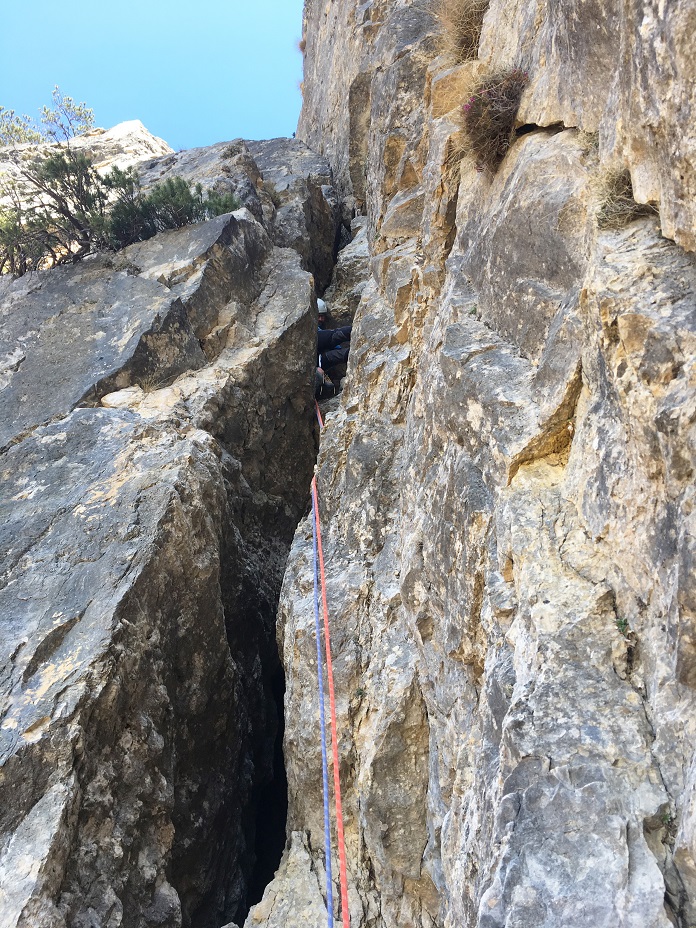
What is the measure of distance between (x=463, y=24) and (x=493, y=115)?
3.34 m

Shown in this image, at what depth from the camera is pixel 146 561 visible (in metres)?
7.31

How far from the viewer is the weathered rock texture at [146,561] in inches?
237

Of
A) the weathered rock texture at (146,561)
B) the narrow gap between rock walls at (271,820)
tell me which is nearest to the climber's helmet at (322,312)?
the weathered rock texture at (146,561)

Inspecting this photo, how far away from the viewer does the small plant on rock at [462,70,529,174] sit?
5.88m

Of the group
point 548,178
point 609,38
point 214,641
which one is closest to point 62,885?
point 214,641

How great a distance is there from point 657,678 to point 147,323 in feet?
29.2

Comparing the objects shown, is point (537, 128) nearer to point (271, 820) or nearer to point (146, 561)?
point (146, 561)

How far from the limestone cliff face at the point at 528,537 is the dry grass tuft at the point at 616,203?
0.22ft

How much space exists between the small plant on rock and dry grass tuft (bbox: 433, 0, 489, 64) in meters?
2.88

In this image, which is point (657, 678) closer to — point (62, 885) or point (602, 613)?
point (602, 613)

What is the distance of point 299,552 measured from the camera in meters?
8.60

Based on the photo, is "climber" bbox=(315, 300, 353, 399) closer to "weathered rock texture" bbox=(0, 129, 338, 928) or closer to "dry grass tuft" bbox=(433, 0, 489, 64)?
"weathered rock texture" bbox=(0, 129, 338, 928)

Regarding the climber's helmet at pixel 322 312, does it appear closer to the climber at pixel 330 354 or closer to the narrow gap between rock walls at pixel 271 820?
the climber at pixel 330 354

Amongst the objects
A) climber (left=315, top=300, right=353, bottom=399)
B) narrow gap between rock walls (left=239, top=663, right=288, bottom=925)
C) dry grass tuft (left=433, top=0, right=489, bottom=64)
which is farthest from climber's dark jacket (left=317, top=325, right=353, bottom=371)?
narrow gap between rock walls (left=239, top=663, right=288, bottom=925)
